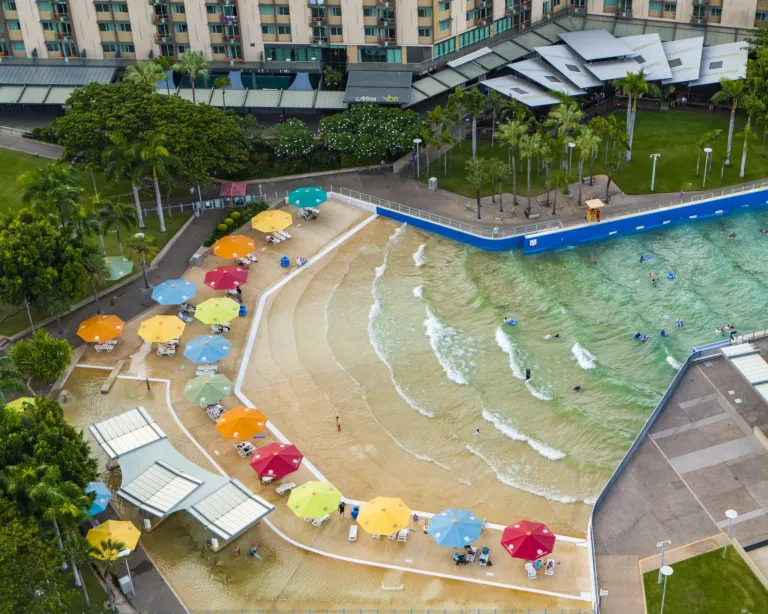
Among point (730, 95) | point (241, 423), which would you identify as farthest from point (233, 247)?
point (730, 95)

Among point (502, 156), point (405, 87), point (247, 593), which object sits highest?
point (405, 87)

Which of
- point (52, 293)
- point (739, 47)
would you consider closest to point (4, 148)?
point (52, 293)

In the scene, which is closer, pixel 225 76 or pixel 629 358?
pixel 629 358

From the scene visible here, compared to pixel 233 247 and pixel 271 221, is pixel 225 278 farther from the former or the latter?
pixel 271 221

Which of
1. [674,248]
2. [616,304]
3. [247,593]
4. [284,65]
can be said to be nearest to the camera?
[247,593]

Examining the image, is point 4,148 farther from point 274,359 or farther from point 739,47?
point 739,47

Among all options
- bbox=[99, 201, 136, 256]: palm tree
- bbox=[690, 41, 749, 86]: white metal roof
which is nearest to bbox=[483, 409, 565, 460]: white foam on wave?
bbox=[99, 201, 136, 256]: palm tree
